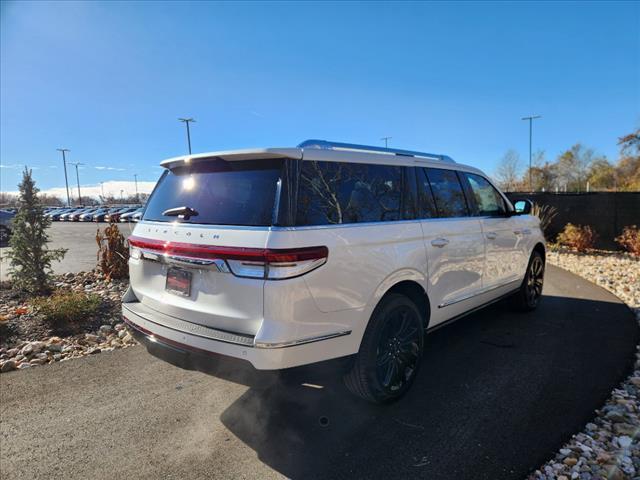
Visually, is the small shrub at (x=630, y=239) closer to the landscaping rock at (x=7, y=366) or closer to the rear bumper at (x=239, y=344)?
the rear bumper at (x=239, y=344)

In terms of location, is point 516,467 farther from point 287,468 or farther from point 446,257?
point 446,257

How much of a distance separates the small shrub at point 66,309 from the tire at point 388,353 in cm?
391

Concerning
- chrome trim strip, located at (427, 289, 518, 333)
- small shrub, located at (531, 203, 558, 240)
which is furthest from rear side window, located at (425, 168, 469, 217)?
small shrub, located at (531, 203, 558, 240)

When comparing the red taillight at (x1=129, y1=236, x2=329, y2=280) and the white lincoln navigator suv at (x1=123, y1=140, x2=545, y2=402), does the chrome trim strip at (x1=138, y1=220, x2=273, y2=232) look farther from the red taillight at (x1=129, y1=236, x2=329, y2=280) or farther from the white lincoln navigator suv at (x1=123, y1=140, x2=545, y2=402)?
the red taillight at (x1=129, y1=236, x2=329, y2=280)

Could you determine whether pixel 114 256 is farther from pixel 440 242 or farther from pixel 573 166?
pixel 573 166

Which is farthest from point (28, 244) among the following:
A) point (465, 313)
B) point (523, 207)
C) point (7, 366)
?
point (523, 207)

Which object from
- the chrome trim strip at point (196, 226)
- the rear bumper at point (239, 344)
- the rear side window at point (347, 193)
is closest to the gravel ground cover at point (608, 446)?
the rear bumper at point (239, 344)

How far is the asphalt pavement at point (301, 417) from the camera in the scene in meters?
2.45

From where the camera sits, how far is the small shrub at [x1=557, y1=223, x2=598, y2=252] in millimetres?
10602

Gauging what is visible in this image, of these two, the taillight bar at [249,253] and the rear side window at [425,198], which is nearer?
the taillight bar at [249,253]

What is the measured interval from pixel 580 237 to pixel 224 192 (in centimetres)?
1096

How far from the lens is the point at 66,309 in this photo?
493 centimetres

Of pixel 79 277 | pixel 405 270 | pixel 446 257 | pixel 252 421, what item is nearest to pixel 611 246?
pixel 446 257

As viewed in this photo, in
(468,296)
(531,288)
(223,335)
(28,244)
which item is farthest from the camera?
(28,244)
